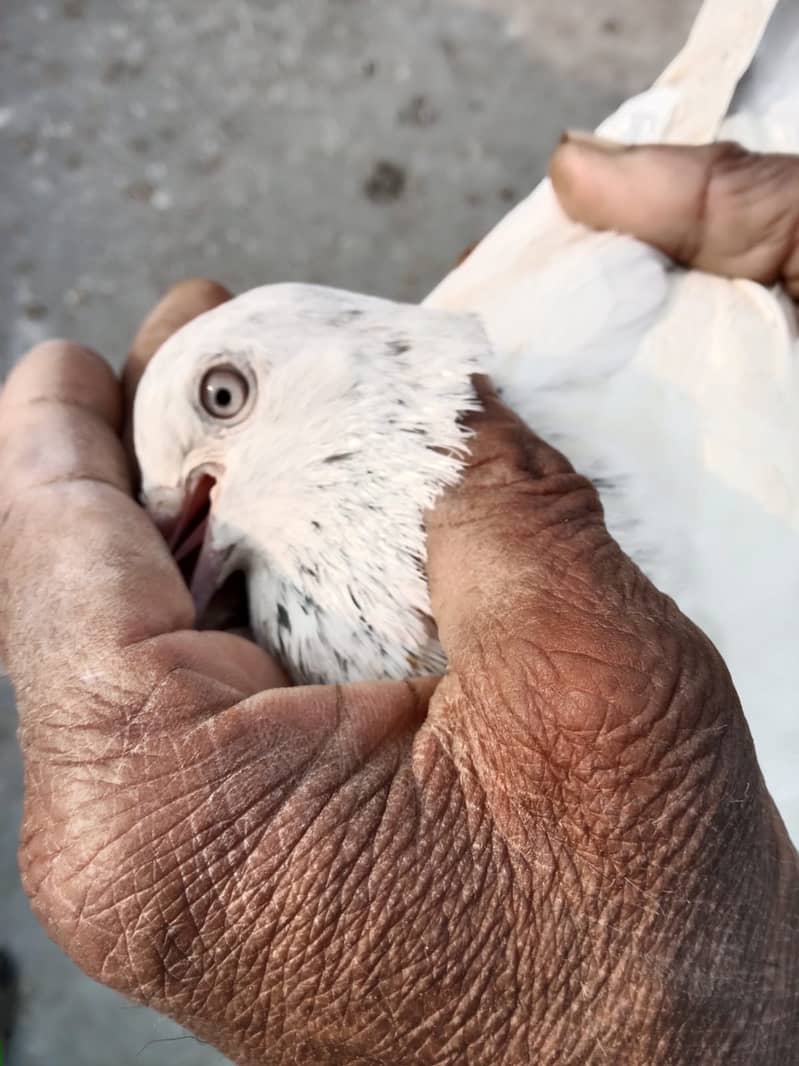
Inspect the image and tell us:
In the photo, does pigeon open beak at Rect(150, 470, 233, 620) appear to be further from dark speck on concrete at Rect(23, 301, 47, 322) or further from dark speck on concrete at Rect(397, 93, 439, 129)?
dark speck on concrete at Rect(397, 93, 439, 129)

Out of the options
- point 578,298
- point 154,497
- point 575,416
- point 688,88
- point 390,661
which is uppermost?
point 688,88

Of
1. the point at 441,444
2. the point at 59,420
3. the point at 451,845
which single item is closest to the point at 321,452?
the point at 441,444

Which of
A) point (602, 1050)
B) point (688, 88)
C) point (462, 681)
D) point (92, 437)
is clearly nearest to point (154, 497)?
point (92, 437)

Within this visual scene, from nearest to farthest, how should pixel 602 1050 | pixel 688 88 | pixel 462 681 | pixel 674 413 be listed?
pixel 602 1050 < pixel 462 681 < pixel 674 413 < pixel 688 88

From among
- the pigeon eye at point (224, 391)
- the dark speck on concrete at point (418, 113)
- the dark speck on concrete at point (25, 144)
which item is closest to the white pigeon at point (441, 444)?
the pigeon eye at point (224, 391)

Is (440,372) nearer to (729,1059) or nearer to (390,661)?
(390,661)

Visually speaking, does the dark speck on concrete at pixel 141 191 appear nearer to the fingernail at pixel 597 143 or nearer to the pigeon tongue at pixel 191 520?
the fingernail at pixel 597 143

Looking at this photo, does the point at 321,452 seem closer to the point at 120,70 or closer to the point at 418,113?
the point at 418,113
